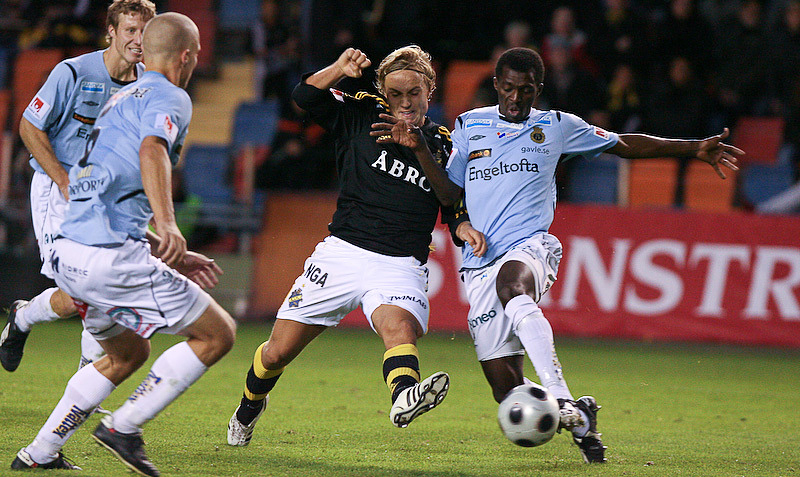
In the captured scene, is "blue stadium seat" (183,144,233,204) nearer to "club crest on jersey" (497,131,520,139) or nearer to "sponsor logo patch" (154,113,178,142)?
"club crest on jersey" (497,131,520,139)

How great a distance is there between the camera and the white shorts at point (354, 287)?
5.30m

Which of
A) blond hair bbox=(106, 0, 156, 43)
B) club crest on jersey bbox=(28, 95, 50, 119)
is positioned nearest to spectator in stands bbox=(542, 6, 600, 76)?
blond hair bbox=(106, 0, 156, 43)

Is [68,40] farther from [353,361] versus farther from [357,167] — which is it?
[357,167]

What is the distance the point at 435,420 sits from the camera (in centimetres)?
665

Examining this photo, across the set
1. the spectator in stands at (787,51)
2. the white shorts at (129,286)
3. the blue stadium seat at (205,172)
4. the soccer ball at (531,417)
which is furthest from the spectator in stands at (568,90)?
the white shorts at (129,286)

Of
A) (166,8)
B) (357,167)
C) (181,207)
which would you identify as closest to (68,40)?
(166,8)

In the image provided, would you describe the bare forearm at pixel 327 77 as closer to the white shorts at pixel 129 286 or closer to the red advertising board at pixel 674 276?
→ the white shorts at pixel 129 286

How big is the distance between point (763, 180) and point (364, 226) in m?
9.14

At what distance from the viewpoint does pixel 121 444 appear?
4.42m

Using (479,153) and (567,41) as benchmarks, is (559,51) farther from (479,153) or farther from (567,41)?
(479,153)

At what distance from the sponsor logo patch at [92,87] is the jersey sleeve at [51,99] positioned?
0.06m

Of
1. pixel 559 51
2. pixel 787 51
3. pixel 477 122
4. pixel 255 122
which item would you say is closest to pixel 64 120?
pixel 477 122

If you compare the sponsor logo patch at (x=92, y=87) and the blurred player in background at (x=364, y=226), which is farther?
the sponsor logo patch at (x=92, y=87)

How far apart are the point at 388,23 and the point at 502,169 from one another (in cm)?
1025
